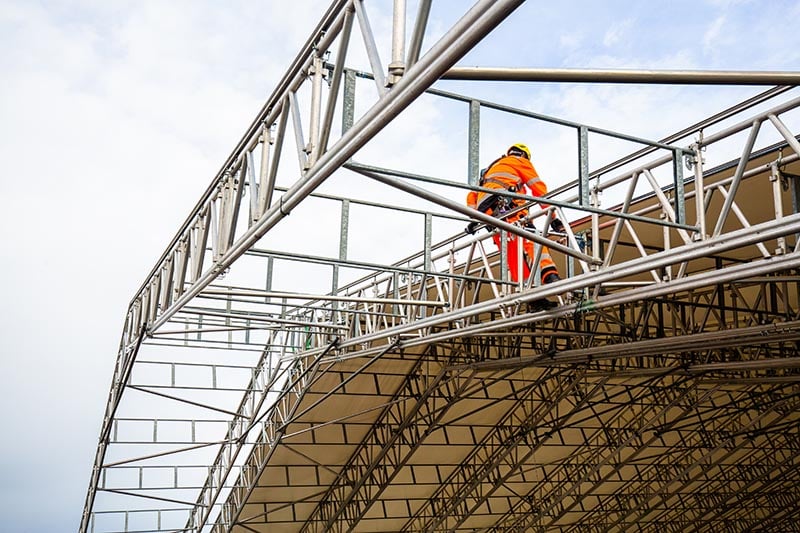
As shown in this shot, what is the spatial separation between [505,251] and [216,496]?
1724 centimetres

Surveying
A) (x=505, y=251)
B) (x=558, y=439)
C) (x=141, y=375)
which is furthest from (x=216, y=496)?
(x=505, y=251)

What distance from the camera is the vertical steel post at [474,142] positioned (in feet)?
25.6

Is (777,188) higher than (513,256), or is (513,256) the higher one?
(777,188)

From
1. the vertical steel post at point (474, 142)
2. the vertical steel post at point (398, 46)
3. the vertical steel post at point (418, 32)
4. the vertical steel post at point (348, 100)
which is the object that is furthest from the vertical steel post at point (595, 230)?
the vertical steel post at point (418, 32)

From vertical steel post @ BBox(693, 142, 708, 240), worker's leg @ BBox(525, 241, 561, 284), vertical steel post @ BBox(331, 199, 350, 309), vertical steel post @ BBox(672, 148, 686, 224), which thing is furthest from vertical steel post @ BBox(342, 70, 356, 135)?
worker's leg @ BBox(525, 241, 561, 284)

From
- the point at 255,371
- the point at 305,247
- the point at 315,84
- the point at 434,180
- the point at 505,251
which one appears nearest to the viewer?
the point at 434,180

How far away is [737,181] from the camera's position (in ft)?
29.9

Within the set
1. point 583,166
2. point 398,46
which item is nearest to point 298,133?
point 398,46

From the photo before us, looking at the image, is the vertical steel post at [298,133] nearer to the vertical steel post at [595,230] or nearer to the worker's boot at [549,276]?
the vertical steel post at [595,230]

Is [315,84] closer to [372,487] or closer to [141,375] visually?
[141,375]

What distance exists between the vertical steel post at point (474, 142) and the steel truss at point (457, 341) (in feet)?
0.07

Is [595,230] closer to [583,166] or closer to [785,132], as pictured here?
[583,166]

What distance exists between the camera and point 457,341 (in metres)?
23.2

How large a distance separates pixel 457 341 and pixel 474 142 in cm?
1567
